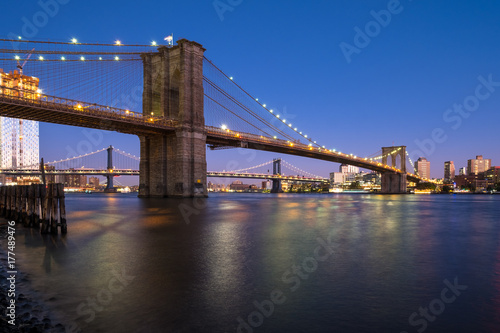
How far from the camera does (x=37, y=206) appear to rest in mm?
16891

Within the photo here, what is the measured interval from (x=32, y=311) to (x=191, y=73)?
43943 millimetres

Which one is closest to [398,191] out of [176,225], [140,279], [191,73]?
[191,73]

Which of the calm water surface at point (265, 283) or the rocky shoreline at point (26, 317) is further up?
the rocky shoreline at point (26, 317)

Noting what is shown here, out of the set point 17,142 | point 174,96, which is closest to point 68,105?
point 174,96

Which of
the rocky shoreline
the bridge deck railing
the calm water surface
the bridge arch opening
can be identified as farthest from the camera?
the bridge arch opening

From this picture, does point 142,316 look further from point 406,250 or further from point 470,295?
point 406,250

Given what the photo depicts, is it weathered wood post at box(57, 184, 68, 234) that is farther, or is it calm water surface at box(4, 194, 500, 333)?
weathered wood post at box(57, 184, 68, 234)

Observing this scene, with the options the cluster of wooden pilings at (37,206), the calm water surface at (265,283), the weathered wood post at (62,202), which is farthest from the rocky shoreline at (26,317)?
the cluster of wooden pilings at (37,206)

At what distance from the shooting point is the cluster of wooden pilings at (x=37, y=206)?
13859 mm

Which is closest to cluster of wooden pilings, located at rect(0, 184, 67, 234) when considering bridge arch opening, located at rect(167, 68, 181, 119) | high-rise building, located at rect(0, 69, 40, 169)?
bridge arch opening, located at rect(167, 68, 181, 119)

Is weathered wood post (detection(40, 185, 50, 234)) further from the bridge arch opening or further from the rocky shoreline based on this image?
the bridge arch opening

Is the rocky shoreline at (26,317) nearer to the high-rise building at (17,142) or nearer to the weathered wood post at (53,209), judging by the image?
the weathered wood post at (53,209)

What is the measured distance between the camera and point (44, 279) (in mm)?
7125

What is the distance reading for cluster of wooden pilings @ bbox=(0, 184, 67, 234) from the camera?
13.9 m
